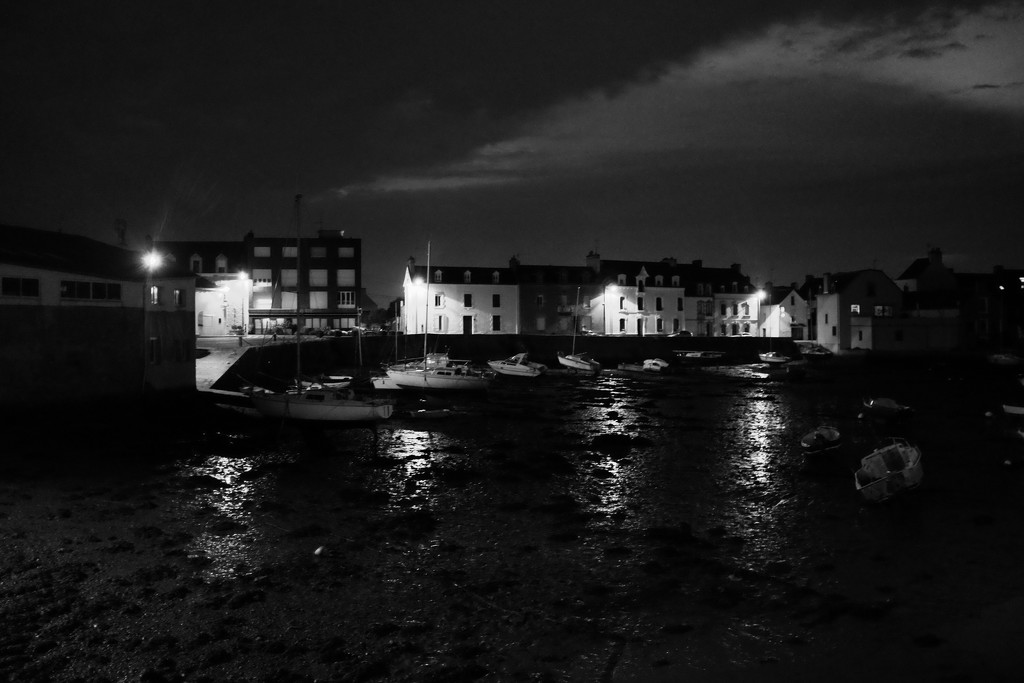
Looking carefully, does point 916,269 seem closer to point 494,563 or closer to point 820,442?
point 820,442

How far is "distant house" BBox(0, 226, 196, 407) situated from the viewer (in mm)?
29938

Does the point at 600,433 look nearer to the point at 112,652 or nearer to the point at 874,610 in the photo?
the point at 874,610

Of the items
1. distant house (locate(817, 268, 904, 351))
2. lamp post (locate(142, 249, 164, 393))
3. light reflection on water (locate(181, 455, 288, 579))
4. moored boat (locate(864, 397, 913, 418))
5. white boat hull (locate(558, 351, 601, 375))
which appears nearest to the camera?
light reflection on water (locate(181, 455, 288, 579))

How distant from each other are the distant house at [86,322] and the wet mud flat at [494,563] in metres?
4.43

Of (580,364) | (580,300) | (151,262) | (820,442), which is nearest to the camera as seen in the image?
(820,442)

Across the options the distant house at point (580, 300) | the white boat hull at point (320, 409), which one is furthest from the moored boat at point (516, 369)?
the white boat hull at point (320, 409)

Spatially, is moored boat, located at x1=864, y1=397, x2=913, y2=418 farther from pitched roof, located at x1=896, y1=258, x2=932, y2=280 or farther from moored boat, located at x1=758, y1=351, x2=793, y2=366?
pitched roof, located at x1=896, y1=258, x2=932, y2=280

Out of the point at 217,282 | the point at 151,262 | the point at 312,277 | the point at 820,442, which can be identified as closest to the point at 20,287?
the point at 151,262

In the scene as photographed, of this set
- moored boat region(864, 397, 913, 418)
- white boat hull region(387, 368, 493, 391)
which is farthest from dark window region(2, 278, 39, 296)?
moored boat region(864, 397, 913, 418)

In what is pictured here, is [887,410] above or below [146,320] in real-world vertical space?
below

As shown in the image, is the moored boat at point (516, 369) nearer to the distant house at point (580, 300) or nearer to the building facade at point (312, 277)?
the distant house at point (580, 300)

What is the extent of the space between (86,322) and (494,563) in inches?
1002

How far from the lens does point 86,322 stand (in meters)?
32.8

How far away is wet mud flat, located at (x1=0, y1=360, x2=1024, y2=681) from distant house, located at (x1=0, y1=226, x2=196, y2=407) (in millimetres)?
4432
